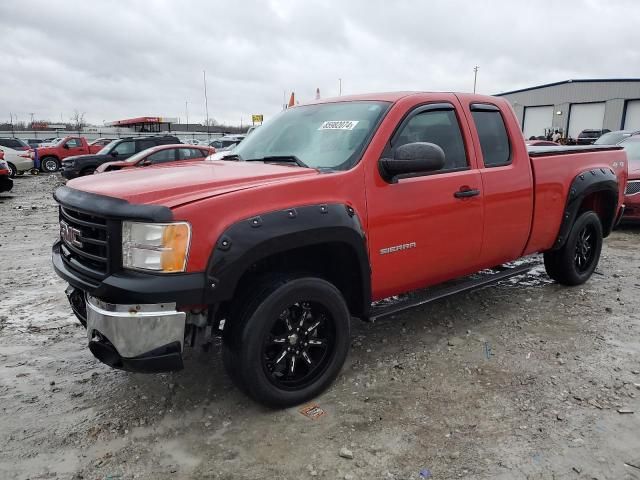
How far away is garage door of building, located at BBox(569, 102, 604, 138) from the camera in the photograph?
39031mm

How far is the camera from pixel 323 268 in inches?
130

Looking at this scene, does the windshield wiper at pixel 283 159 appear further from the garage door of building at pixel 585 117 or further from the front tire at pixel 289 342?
the garage door of building at pixel 585 117

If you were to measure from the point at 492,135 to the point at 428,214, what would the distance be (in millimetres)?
1210

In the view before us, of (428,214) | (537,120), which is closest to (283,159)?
(428,214)

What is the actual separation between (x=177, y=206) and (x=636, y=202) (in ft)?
26.9

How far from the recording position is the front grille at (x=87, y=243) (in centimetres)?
261

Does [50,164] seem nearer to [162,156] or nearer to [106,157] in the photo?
[106,157]

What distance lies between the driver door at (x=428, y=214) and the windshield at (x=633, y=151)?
247 inches

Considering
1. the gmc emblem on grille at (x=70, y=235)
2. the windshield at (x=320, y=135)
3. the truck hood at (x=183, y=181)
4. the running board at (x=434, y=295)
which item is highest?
the windshield at (x=320, y=135)

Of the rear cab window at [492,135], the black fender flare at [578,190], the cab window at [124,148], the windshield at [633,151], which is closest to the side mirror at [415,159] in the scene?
the rear cab window at [492,135]

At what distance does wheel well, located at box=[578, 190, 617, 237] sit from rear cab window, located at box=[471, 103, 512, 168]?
61.8 inches

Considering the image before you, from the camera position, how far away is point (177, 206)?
2.49m

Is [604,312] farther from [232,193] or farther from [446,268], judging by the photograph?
[232,193]

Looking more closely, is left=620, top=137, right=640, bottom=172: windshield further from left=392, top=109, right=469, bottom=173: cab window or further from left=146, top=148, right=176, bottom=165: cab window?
left=146, top=148, right=176, bottom=165: cab window
